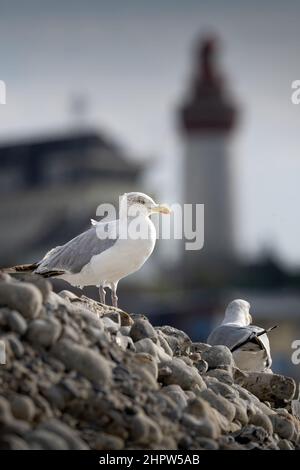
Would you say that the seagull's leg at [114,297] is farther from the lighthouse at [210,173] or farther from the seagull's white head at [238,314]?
the lighthouse at [210,173]

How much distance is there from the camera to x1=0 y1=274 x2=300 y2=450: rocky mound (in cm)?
882

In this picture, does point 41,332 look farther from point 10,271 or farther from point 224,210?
point 224,210

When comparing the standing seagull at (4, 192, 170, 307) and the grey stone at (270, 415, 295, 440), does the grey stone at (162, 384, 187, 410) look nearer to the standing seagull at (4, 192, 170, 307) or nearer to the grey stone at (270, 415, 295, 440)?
the grey stone at (270, 415, 295, 440)

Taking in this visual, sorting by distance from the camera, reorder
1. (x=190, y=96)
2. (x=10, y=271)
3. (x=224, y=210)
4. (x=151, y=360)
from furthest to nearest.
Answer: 1. (x=190, y=96)
2. (x=224, y=210)
3. (x=10, y=271)
4. (x=151, y=360)

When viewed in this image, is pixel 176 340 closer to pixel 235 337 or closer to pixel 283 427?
pixel 235 337

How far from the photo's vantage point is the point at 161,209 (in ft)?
39.6

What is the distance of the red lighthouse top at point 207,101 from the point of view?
365 feet

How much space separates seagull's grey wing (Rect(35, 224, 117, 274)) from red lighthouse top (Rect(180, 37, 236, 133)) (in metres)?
98.7

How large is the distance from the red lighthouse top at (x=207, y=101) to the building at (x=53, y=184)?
8801 millimetres

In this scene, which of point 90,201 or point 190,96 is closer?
point 90,201

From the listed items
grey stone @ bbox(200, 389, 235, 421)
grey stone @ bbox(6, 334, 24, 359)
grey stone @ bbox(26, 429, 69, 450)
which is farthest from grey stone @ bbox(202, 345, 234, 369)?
grey stone @ bbox(26, 429, 69, 450)

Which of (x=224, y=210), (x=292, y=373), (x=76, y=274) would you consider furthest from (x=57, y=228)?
(x=76, y=274)
